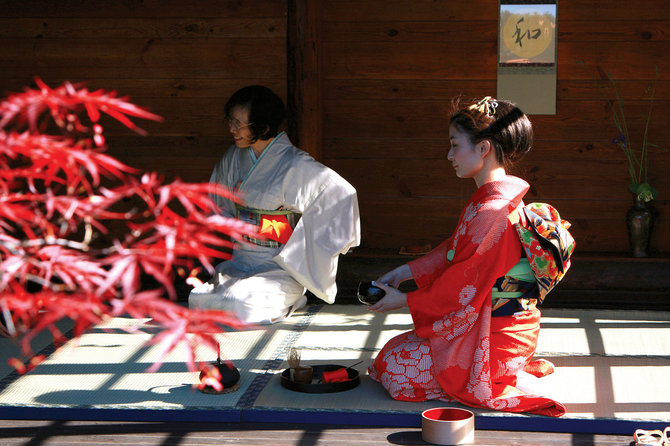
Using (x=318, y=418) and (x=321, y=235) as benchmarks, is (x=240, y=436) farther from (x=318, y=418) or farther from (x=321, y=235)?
(x=321, y=235)

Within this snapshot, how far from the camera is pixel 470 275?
11.2 ft

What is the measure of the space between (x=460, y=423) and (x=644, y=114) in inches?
128

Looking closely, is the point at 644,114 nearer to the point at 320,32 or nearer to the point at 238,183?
the point at 320,32

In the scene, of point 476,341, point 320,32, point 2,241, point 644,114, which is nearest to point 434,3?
point 320,32

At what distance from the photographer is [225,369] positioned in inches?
141

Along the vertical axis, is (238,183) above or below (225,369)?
above

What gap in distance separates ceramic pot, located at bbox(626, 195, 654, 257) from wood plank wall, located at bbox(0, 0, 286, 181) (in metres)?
2.26

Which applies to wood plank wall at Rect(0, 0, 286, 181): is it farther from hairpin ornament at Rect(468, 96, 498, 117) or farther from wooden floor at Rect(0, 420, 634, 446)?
wooden floor at Rect(0, 420, 634, 446)

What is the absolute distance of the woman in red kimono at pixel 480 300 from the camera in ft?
→ 11.2

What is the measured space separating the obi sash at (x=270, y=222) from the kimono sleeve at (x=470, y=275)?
62.7 inches

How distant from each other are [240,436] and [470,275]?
1.04 meters

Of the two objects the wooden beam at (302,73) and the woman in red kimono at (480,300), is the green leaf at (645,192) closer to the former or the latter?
the wooden beam at (302,73)

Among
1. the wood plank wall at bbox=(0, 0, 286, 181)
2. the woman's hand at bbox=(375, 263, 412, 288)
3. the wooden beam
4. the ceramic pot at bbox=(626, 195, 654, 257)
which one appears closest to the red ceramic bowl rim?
the woman's hand at bbox=(375, 263, 412, 288)

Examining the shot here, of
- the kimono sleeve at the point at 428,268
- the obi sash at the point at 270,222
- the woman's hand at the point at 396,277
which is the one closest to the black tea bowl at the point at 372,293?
the woman's hand at the point at 396,277
